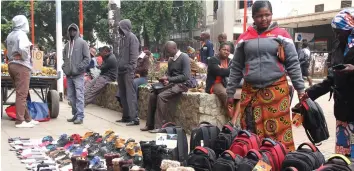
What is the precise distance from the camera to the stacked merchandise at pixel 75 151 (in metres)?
4.61

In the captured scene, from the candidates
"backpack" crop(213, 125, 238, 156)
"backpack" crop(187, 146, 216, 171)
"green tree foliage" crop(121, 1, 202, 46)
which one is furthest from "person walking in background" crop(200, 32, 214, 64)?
"green tree foliage" crop(121, 1, 202, 46)

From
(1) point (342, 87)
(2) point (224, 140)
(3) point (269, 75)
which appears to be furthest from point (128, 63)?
(1) point (342, 87)

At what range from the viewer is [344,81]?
3430 millimetres

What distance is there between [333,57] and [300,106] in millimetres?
515

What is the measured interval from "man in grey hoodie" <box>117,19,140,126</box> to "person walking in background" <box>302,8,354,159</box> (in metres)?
4.62

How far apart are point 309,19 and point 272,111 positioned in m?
20.2

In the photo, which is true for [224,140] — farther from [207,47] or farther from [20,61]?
[207,47]

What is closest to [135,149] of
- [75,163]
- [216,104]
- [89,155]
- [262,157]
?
[89,155]

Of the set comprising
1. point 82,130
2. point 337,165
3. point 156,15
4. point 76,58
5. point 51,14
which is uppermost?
point 51,14

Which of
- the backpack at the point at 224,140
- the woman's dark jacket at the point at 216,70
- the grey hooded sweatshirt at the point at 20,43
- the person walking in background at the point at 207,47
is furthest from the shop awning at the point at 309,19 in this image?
the backpack at the point at 224,140

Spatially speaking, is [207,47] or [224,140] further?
[207,47]

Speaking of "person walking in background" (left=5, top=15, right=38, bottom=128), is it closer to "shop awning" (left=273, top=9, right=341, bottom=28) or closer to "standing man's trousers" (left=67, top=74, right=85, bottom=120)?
"standing man's trousers" (left=67, top=74, right=85, bottom=120)

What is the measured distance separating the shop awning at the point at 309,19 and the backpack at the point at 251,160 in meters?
19.5

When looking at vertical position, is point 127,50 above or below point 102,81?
above
